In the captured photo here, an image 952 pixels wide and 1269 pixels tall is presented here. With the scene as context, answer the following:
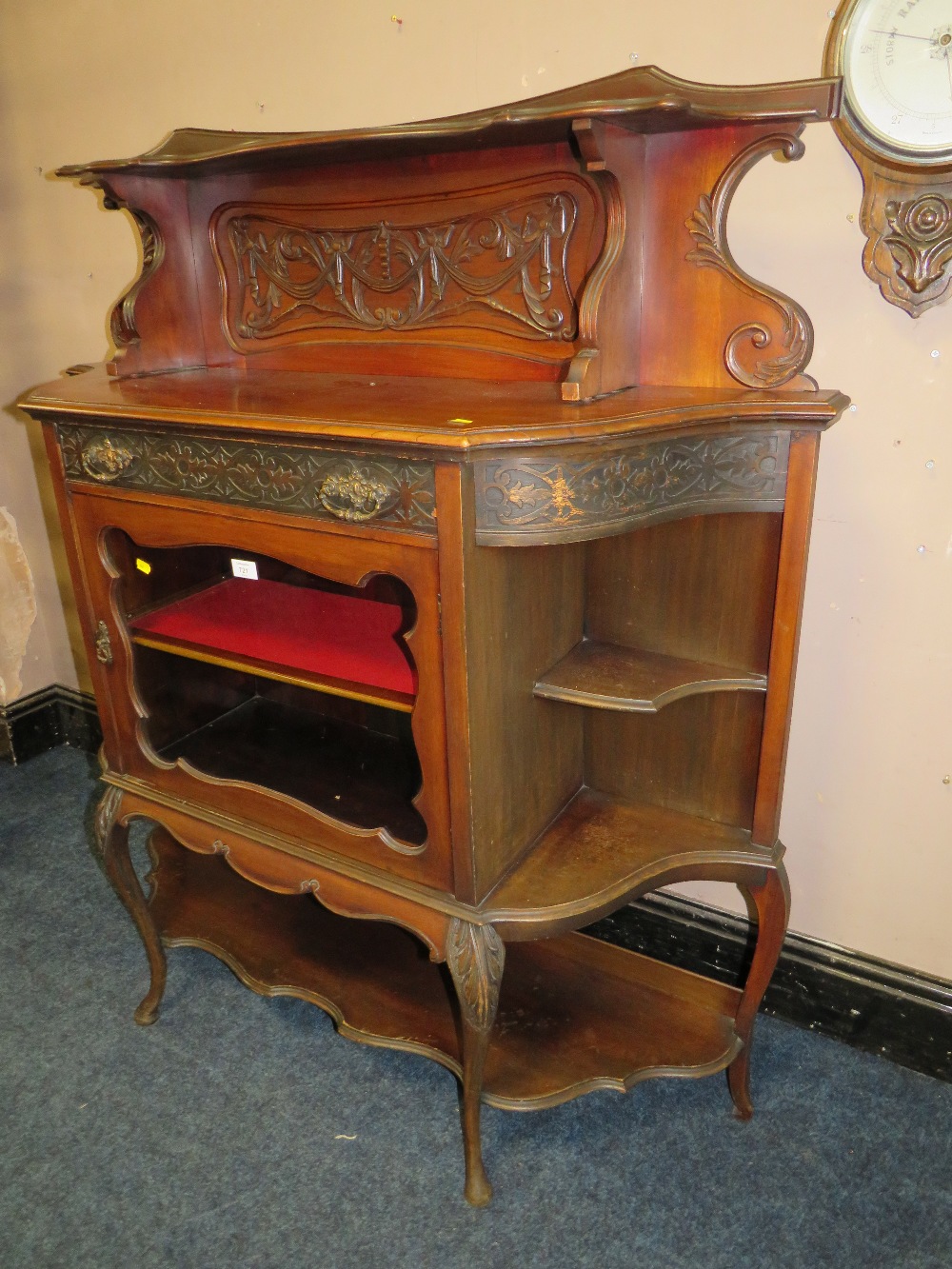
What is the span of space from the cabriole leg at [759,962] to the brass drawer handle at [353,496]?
0.90 m

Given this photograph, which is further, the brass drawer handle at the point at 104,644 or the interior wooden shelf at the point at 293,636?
the brass drawer handle at the point at 104,644

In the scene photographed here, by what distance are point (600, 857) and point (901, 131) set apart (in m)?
1.18

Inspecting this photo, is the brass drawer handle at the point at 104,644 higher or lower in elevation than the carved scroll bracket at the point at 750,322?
lower

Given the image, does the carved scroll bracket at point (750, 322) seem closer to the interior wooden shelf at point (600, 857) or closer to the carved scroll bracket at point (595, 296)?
the carved scroll bracket at point (595, 296)

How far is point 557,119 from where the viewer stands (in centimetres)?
118

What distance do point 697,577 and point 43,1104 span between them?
1.58 meters

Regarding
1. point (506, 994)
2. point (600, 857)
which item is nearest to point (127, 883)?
point (506, 994)

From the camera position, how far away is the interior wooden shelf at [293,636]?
1.47 m

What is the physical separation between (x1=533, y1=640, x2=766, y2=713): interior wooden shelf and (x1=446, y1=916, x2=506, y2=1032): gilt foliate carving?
0.37 m

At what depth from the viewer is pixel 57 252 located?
95.6 inches

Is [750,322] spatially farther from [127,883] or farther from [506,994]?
[127,883]

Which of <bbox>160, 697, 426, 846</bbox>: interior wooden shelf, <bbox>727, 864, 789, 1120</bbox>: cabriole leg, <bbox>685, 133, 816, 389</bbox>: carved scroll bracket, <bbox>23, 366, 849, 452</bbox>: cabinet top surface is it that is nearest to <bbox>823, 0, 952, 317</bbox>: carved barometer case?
<bbox>685, 133, 816, 389</bbox>: carved scroll bracket

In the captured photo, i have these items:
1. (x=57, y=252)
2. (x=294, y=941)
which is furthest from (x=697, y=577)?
(x=57, y=252)

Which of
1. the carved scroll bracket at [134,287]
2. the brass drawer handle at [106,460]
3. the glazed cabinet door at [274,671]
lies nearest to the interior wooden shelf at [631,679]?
the glazed cabinet door at [274,671]
